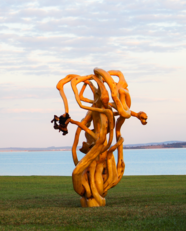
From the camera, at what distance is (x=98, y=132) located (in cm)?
1310

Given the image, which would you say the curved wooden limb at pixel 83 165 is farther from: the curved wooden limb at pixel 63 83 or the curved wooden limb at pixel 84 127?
the curved wooden limb at pixel 63 83

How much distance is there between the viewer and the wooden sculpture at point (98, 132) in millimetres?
12867

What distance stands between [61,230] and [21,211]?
9.76 ft

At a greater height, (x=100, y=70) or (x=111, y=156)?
(x=100, y=70)

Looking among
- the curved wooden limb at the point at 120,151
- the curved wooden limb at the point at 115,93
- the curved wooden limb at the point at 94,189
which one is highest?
the curved wooden limb at the point at 115,93

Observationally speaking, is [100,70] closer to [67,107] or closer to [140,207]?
[67,107]

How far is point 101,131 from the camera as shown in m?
12.9

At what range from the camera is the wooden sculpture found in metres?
12.9

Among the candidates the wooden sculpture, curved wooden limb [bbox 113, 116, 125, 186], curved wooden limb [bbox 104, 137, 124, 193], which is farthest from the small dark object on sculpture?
curved wooden limb [bbox 113, 116, 125, 186]

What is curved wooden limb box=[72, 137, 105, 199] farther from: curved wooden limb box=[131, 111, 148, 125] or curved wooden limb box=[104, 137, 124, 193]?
curved wooden limb box=[131, 111, 148, 125]

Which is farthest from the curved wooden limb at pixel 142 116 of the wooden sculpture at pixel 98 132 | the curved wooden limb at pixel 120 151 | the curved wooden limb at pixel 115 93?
the curved wooden limb at pixel 115 93

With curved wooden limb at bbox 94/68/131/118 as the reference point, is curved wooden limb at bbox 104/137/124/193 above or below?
below

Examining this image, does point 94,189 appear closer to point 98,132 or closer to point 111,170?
point 111,170

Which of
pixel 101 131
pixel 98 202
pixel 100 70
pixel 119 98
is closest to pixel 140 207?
pixel 98 202
